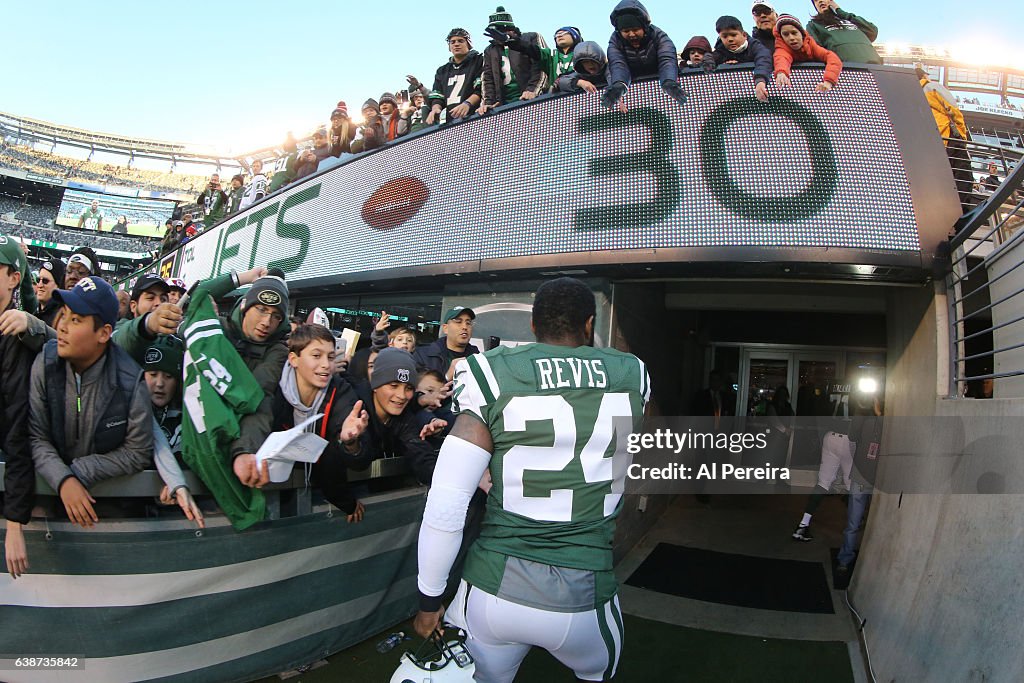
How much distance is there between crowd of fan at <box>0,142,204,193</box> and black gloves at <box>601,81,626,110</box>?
177ft

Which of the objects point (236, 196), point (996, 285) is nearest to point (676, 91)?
point (996, 285)

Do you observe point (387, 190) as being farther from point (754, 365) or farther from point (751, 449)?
point (754, 365)

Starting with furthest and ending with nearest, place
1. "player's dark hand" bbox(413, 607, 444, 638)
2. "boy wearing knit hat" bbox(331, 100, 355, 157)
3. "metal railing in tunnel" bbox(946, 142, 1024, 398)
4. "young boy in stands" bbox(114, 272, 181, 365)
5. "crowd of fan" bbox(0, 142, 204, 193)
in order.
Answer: "crowd of fan" bbox(0, 142, 204, 193)
"boy wearing knit hat" bbox(331, 100, 355, 157)
"metal railing in tunnel" bbox(946, 142, 1024, 398)
"young boy in stands" bbox(114, 272, 181, 365)
"player's dark hand" bbox(413, 607, 444, 638)

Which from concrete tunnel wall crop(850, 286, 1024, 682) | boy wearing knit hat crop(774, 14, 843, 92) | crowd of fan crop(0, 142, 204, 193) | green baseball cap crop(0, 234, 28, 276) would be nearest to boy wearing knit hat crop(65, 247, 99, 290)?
green baseball cap crop(0, 234, 28, 276)

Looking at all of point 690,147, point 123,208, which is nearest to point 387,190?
point 690,147

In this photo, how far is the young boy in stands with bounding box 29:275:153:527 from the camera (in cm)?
202

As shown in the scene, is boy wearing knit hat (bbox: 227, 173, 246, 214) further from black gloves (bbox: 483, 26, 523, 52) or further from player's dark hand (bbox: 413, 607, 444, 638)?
player's dark hand (bbox: 413, 607, 444, 638)

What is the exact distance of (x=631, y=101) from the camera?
4375 mm

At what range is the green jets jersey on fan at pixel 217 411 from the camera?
2234 mm

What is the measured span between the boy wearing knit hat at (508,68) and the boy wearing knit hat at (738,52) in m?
1.66

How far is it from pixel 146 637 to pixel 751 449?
634cm

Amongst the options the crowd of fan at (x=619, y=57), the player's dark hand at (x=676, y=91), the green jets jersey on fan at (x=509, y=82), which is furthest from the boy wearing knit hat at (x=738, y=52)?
the green jets jersey on fan at (x=509, y=82)

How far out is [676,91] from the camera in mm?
4203

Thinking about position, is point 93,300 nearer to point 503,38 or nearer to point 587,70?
point 587,70
